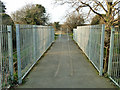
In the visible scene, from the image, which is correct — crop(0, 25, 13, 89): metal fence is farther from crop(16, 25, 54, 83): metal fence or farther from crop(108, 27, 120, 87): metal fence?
crop(108, 27, 120, 87): metal fence

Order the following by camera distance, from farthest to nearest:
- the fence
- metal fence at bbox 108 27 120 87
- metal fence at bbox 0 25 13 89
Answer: the fence < metal fence at bbox 108 27 120 87 < metal fence at bbox 0 25 13 89

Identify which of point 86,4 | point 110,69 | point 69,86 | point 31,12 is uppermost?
point 31,12

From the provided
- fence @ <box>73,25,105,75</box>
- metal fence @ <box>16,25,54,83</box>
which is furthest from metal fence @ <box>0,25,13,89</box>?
fence @ <box>73,25,105,75</box>

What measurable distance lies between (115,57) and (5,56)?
313 cm

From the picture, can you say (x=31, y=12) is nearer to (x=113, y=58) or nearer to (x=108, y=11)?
(x=108, y=11)

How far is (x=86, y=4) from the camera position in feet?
28.0

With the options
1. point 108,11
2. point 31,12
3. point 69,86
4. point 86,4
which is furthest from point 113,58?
point 31,12

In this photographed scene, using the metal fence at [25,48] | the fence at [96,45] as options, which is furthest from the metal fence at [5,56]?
the fence at [96,45]

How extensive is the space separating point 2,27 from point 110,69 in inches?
137

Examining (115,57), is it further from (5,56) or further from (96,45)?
(5,56)

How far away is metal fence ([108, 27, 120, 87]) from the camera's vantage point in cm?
384

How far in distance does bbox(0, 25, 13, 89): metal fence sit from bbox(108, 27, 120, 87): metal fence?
119 inches

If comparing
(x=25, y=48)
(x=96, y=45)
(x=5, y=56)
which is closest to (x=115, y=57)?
(x=96, y=45)

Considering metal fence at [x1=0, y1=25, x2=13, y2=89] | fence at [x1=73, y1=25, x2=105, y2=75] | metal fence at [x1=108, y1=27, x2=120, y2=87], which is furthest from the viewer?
fence at [x1=73, y1=25, x2=105, y2=75]
